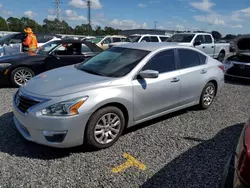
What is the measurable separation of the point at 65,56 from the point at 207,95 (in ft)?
13.8

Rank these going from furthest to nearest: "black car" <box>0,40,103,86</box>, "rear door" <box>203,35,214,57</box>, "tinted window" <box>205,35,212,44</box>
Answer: "tinted window" <box>205,35,212,44</box> < "rear door" <box>203,35,214,57</box> < "black car" <box>0,40,103,86</box>

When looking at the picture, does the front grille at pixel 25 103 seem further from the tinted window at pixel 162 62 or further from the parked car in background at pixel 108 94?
the tinted window at pixel 162 62

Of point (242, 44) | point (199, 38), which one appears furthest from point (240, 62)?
point (199, 38)

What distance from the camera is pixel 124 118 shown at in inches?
139

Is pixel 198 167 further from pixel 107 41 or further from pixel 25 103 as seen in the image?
pixel 107 41

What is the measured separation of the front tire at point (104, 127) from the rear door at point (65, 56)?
4.00m

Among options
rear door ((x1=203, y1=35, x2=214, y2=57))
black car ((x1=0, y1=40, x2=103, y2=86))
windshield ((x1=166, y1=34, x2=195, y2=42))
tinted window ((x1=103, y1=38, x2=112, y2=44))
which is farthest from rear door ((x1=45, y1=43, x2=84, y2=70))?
tinted window ((x1=103, y1=38, x2=112, y2=44))

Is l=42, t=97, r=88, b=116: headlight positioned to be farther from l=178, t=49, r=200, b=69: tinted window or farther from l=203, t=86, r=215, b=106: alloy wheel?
l=203, t=86, r=215, b=106: alloy wheel

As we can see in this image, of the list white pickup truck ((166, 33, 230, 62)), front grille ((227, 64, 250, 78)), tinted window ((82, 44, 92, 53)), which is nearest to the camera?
tinted window ((82, 44, 92, 53))

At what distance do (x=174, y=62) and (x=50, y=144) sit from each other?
Result: 8.55 ft

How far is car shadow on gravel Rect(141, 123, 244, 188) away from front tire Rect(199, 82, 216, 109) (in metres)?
1.28

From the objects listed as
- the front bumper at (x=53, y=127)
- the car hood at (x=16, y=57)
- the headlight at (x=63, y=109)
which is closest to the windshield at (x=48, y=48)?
the car hood at (x=16, y=57)

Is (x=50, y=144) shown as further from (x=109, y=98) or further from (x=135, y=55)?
(x=135, y=55)

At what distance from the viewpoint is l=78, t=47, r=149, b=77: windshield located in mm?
3678
